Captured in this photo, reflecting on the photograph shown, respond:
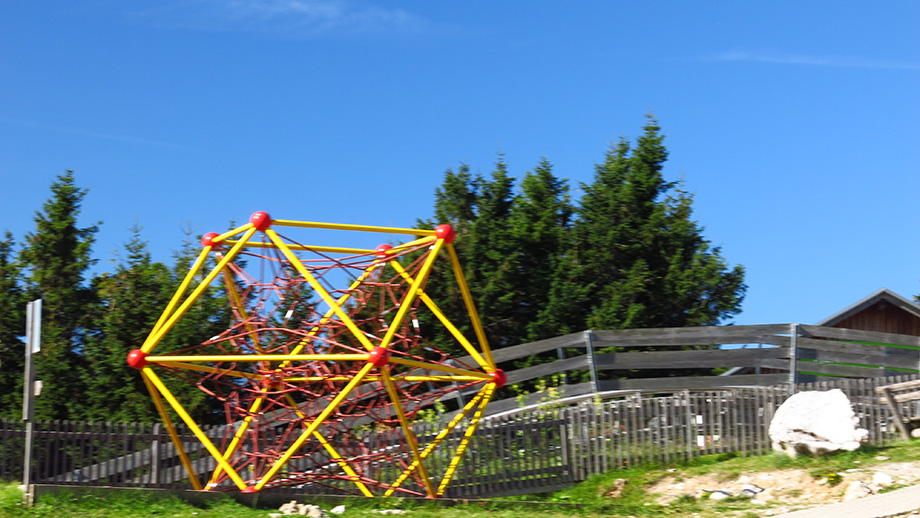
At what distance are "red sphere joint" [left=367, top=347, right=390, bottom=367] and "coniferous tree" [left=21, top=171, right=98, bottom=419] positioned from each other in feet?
35.7

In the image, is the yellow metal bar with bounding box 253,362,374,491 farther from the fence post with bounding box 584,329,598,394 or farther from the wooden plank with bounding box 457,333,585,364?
the fence post with bounding box 584,329,598,394

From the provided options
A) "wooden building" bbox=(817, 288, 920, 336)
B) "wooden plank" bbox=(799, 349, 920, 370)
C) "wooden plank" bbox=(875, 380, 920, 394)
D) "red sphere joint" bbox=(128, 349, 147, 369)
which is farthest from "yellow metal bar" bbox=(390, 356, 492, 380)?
"wooden building" bbox=(817, 288, 920, 336)

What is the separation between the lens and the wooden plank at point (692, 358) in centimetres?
1878

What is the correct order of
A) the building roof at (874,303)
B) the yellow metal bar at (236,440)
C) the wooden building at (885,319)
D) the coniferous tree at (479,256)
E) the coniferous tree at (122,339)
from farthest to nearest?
the wooden building at (885,319) < the building roof at (874,303) < the coniferous tree at (479,256) < the coniferous tree at (122,339) < the yellow metal bar at (236,440)

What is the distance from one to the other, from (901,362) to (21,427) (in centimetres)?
1712

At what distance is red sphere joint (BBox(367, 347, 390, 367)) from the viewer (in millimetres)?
10453

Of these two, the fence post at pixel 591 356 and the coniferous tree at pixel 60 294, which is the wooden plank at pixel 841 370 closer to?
the fence post at pixel 591 356

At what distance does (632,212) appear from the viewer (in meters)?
23.5

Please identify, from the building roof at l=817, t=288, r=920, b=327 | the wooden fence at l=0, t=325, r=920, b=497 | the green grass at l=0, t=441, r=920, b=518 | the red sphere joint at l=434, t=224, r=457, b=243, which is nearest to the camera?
the green grass at l=0, t=441, r=920, b=518

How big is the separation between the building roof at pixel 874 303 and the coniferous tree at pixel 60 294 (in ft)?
62.5

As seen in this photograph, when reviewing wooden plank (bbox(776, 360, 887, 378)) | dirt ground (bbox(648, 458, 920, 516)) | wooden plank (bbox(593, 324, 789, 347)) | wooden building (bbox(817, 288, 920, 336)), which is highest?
wooden building (bbox(817, 288, 920, 336))

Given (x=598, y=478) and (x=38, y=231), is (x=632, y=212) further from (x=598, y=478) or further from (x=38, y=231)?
(x=38, y=231)

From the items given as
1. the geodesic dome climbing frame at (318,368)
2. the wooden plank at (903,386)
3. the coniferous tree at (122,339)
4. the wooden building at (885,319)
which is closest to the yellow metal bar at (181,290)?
the geodesic dome climbing frame at (318,368)

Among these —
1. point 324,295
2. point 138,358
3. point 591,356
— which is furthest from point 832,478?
point 138,358
